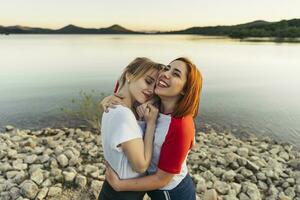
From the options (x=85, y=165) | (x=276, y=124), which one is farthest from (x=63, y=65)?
(x=85, y=165)

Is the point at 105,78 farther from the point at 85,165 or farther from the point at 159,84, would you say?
the point at 159,84

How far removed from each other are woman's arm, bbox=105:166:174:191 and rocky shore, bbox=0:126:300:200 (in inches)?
87.3

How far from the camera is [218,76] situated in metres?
16.9

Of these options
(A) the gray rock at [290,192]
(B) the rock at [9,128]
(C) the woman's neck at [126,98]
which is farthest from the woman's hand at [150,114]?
(B) the rock at [9,128]

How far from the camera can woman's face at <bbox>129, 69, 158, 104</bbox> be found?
245cm

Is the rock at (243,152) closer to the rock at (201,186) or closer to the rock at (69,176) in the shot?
the rock at (201,186)

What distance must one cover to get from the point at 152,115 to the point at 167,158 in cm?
33

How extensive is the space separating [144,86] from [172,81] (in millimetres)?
204

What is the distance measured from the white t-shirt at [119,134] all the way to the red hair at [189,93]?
12.5 inches

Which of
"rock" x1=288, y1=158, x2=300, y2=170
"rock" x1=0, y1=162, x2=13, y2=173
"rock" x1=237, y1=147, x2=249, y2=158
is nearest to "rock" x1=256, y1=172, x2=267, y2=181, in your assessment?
"rock" x1=237, y1=147, x2=249, y2=158

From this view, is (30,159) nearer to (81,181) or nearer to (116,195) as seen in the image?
(81,181)

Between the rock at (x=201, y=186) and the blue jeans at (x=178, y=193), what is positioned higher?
the blue jeans at (x=178, y=193)

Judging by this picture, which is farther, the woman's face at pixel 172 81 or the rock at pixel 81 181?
the rock at pixel 81 181

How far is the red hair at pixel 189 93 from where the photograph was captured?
237 cm
